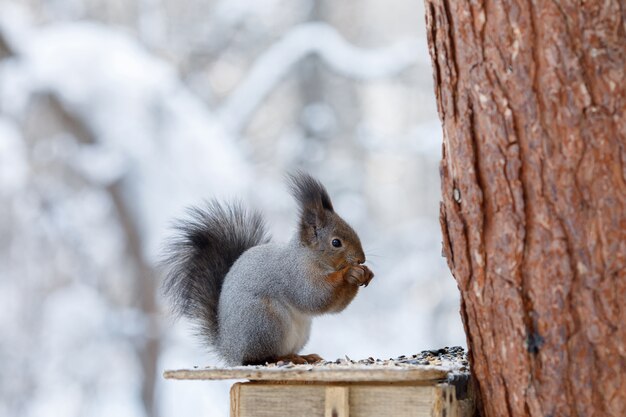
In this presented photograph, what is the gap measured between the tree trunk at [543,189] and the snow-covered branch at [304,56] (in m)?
3.93

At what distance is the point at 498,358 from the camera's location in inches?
53.8

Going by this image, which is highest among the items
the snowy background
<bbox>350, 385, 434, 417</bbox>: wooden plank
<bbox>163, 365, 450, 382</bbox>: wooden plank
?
the snowy background

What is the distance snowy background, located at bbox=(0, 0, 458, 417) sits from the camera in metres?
4.60

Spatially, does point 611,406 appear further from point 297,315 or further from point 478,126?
point 297,315

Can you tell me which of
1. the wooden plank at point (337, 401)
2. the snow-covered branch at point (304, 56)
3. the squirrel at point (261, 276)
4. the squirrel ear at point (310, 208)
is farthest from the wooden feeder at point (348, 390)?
the snow-covered branch at point (304, 56)

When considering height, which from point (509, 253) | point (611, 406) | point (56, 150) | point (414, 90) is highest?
point (414, 90)

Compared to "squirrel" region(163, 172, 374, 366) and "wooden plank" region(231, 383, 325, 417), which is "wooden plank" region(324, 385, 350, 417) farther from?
"squirrel" region(163, 172, 374, 366)

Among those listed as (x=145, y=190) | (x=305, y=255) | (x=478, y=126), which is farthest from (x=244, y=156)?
(x=478, y=126)

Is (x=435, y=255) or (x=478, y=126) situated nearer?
(x=478, y=126)

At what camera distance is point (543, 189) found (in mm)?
1286

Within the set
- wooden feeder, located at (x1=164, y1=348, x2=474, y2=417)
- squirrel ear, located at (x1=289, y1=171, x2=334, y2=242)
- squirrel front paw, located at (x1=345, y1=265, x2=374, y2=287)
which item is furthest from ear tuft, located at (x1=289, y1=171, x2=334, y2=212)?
wooden feeder, located at (x1=164, y1=348, x2=474, y2=417)

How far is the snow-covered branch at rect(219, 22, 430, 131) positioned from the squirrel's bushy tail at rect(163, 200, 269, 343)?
316 cm

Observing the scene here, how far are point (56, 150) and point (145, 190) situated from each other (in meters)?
0.76

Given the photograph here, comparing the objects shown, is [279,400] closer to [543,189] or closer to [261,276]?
[261,276]
